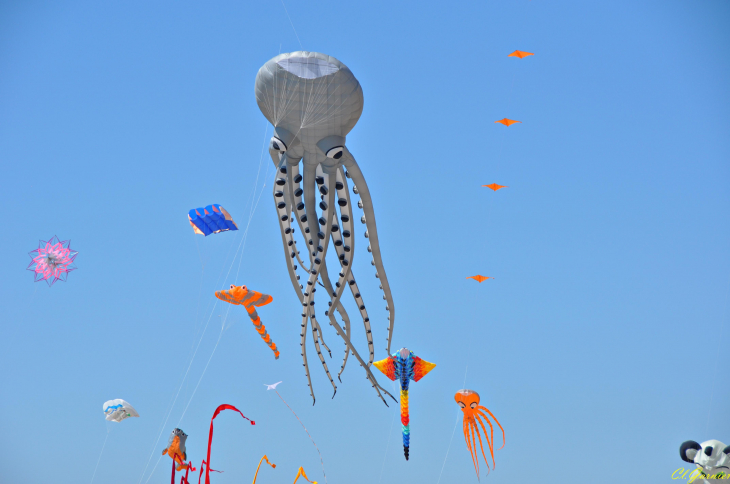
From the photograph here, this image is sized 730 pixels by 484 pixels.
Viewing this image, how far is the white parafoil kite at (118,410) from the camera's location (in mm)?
38000

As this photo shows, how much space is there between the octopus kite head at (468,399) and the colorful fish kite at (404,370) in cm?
184

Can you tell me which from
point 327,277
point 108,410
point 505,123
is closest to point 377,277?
point 327,277

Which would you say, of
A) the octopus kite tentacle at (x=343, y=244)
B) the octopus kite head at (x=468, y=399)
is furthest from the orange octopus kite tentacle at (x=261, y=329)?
the octopus kite head at (x=468, y=399)

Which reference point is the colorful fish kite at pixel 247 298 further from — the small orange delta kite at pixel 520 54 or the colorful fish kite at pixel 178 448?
the small orange delta kite at pixel 520 54

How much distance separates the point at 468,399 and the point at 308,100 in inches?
591

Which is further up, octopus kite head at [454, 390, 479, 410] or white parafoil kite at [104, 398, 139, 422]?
octopus kite head at [454, 390, 479, 410]

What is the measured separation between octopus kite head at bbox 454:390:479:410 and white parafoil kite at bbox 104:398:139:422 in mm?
15410

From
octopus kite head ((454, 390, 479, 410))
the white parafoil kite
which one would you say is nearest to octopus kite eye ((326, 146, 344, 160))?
octopus kite head ((454, 390, 479, 410))

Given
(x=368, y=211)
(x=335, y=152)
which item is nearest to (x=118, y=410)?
(x=368, y=211)

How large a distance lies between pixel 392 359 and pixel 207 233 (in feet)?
33.2

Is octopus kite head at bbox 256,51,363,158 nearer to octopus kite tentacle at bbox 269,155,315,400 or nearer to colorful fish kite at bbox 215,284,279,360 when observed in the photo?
octopus kite tentacle at bbox 269,155,315,400

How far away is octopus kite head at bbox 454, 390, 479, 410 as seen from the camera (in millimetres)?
35688

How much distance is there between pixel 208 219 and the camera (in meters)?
36.8

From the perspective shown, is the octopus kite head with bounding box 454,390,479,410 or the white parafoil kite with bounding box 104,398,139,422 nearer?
the octopus kite head with bounding box 454,390,479,410
